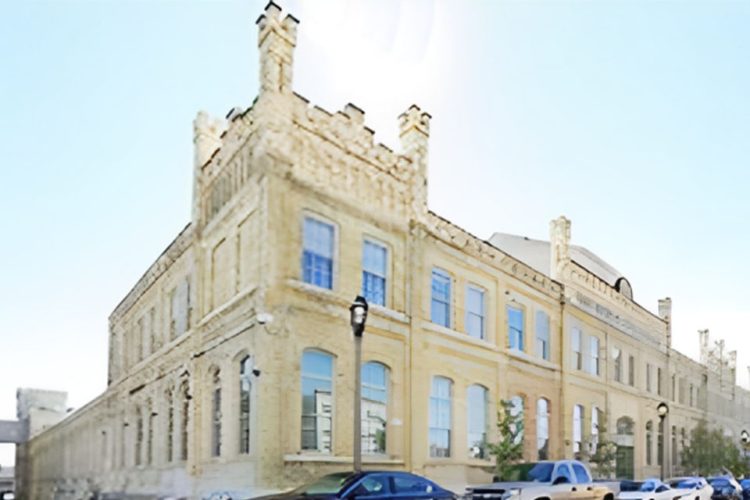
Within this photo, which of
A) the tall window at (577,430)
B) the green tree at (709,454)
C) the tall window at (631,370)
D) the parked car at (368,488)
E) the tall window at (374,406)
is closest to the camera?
the parked car at (368,488)

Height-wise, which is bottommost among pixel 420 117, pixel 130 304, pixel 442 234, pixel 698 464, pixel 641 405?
pixel 698 464

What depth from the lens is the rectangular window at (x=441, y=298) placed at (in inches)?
938

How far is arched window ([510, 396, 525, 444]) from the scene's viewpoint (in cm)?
2644

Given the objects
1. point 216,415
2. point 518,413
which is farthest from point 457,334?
point 216,415

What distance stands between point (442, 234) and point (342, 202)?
193 inches

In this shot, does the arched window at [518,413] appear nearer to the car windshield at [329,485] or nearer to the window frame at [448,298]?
the window frame at [448,298]

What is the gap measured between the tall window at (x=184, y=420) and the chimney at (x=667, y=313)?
99.0 feet

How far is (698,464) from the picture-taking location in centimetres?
4391

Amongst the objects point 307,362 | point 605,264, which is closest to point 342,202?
point 307,362

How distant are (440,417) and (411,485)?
7.66 m

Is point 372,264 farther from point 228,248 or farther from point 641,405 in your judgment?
Result: point 641,405

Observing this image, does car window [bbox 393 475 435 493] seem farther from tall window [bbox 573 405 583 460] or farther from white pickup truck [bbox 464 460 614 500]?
tall window [bbox 573 405 583 460]

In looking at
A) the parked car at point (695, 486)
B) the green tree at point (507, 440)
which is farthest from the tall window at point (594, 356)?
the green tree at point (507, 440)

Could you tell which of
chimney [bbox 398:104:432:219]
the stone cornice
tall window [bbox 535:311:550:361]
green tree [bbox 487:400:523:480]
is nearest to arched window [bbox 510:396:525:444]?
green tree [bbox 487:400:523:480]
